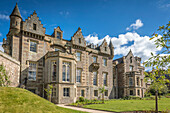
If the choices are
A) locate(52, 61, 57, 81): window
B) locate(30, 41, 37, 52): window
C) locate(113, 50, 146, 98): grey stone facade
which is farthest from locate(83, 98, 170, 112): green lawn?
locate(113, 50, 146, 98): grey stone facade

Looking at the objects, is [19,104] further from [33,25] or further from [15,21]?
[33,25]

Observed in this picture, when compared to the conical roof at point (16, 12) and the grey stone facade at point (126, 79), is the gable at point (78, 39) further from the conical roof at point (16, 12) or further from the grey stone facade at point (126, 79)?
the grey stone facade at point (126, 79)

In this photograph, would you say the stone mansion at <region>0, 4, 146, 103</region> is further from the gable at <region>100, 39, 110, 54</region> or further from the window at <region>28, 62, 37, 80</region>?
the gable at <region>100, 39, 110, 54</region>

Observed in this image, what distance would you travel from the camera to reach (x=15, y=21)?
23531mm

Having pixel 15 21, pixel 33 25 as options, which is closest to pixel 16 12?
pixel 15 21

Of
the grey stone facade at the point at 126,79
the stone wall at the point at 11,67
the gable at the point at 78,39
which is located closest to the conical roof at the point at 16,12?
the stone wall at the point at 11,67

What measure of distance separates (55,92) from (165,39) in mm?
19825

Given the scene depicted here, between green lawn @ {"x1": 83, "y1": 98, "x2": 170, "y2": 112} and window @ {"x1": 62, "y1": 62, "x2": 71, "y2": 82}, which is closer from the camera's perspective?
green lawn @ {"x1": 83, "y1": 98, "x2": 170, "y2": 112}

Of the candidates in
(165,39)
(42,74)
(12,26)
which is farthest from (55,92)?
(165,39)

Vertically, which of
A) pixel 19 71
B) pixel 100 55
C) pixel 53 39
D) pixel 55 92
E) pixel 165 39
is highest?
pixel 53 39

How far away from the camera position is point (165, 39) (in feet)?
20.5

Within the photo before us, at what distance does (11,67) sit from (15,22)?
827cm

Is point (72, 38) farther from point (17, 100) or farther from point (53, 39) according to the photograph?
point (17, 100)

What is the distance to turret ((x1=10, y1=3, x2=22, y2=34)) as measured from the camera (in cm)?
2326
